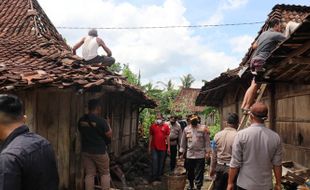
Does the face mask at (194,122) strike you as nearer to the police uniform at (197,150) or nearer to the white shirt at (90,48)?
the police uniform at (197,150)

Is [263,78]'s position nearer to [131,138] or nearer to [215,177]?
[215,177]

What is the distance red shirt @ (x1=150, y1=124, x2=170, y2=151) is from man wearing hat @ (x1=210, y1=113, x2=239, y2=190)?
16.1 feet

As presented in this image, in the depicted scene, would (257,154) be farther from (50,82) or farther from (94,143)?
(94,143)

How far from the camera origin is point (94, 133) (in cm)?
761

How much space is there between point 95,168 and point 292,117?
12.6ft

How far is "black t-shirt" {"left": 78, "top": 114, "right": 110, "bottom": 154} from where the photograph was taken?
752 cm

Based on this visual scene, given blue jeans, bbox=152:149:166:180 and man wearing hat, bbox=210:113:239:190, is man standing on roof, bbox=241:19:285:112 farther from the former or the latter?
blue jeans, bbox=152:149:166:180

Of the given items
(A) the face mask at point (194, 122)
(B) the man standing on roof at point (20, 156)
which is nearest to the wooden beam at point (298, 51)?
(B) the man standing on roof at point (20, 156)

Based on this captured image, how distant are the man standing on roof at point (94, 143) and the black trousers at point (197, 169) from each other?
254 centimetres

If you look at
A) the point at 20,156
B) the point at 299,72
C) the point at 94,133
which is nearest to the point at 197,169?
the point at 94,133

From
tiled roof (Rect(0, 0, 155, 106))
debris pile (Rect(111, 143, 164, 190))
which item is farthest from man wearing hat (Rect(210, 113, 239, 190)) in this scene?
debris pile (Rect(111, 143, 164, 190))

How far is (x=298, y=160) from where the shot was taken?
7727 millimetres

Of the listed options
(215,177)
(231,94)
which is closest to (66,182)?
(215,177)

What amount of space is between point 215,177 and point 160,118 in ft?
17.3
